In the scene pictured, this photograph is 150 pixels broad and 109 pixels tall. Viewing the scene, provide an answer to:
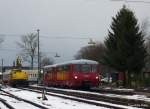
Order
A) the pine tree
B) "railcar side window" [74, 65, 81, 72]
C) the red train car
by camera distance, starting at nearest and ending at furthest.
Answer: the red train car
"railcar side window" [74, 65, 81, 72]
the pine tree

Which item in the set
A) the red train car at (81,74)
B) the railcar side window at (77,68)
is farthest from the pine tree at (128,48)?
the railcar side window at (77,68)

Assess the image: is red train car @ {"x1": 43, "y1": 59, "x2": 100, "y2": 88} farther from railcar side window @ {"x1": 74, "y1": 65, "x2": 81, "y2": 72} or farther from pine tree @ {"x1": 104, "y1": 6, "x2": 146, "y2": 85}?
pine tree @ {"x1": 104, "y1": 6, "x2": 146, "y2": 85}

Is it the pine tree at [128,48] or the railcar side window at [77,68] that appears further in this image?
the pine tree at [128,48]

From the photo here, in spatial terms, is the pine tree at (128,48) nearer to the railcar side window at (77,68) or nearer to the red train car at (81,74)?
the red train car at (81,74)

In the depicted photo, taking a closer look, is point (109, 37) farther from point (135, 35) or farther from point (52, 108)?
point (52, 108)

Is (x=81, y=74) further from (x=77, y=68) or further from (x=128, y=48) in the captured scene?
(x=128, y=48)

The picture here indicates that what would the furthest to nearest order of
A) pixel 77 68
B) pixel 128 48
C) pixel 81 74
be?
pixel 128 48, pixel 77 68, pixel 81 74

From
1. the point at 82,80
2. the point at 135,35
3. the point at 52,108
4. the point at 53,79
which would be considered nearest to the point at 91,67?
the point at 82,80

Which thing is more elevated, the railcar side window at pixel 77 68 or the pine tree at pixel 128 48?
the pine tree at pixel 128 48

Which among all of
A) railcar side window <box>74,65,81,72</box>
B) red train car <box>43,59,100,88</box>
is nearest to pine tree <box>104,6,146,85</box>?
red train car <box>43,59,100,88</box>

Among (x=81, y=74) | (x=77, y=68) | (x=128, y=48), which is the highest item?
(x=128, y=48)

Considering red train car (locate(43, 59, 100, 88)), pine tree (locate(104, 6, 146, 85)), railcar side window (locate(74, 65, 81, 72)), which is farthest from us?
pine tree (locate(104, 6, 146, 85))

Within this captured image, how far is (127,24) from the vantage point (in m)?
64.1

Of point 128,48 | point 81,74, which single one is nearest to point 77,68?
point 81,74
